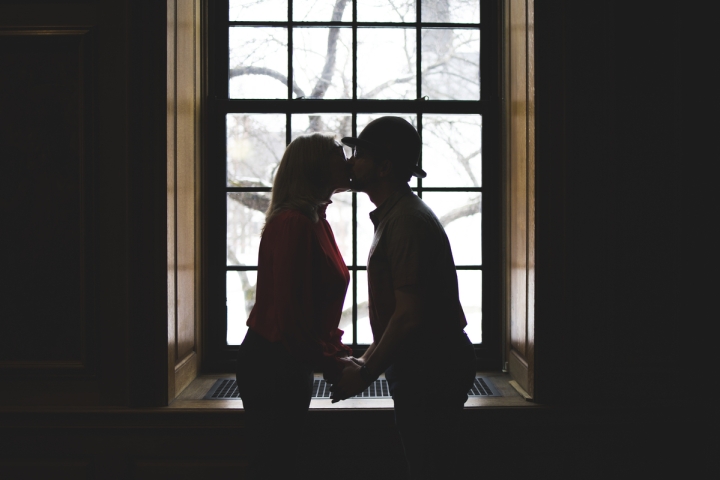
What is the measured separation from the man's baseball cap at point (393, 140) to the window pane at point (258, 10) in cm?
112

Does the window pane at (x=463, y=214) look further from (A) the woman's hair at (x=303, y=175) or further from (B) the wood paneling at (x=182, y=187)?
(B) the wood paneling at (x=182, y=187)

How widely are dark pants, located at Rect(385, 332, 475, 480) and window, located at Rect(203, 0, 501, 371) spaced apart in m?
0.90

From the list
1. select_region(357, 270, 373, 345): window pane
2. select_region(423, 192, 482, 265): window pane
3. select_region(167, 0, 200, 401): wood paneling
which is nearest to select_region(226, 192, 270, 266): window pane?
select_region(167, 0, 200, 401): wood paneling

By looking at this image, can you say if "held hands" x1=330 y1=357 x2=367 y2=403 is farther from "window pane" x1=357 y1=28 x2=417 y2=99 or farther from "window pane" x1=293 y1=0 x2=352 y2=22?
"window pane" x1=293 y1=0 x2=352 y2=22

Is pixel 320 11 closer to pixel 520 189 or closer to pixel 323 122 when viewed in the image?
pixel 323 122

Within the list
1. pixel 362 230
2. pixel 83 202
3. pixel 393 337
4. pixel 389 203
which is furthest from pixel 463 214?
pixel 83 202

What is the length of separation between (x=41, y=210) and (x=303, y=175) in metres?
1.09

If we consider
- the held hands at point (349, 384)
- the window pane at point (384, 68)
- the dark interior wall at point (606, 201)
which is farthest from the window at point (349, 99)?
the held hands at point (349, 384)

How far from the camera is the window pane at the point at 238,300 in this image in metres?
2.44

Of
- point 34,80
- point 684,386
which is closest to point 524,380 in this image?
point 684,386

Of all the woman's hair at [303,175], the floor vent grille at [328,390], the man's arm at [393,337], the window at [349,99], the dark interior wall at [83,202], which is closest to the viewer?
the man's arm at [393,337]

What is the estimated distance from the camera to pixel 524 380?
82.7 inches

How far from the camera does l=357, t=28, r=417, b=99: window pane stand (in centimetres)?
241

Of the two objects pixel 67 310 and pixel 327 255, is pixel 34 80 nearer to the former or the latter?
pixel 67 310
